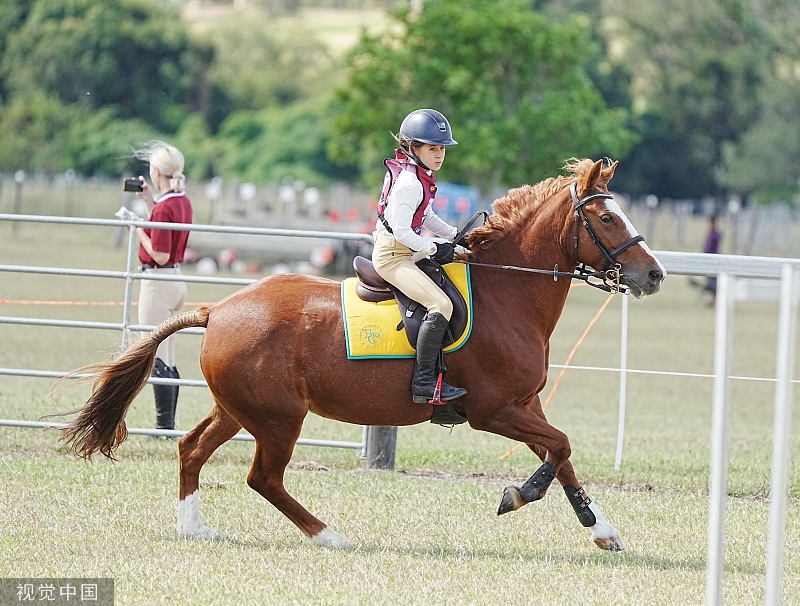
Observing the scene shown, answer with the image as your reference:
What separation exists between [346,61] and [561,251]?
2726 centimetres

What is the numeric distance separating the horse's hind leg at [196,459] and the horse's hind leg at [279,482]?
34 centimetres

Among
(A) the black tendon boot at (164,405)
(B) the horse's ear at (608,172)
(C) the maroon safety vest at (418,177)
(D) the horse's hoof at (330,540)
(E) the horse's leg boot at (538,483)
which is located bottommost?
(A) the black tendon boot at (164,405)

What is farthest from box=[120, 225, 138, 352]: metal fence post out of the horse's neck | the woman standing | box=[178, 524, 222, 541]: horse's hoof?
the horse's neck

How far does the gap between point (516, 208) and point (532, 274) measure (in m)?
0.44

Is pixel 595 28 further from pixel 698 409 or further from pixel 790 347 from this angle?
pixel 790 347

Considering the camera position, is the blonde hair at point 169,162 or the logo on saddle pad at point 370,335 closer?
the logo on saddle pad at point 370,335

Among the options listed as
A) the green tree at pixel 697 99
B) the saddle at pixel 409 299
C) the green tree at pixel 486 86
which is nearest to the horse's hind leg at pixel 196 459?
the saddle at pixel 409 299

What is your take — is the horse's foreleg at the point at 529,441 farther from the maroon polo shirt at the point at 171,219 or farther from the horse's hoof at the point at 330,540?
the maroon polo shirt at the point at 171,219

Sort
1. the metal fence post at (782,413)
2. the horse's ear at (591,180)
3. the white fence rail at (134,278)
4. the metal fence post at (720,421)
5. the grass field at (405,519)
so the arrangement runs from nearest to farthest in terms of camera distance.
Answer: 1. the metal fence post at (782,413)
2. the metal fence post at (720,421)
3. the grass field at (405,519)
4. the horse's ear at (591,180)
5. the white fence rail at (134,278)

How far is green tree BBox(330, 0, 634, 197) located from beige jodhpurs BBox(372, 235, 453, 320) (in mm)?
25768

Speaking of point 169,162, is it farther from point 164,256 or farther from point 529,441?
point 529,441

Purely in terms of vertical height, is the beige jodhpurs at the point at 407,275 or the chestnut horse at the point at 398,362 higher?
the beige jodhpurs at the point at 407,275

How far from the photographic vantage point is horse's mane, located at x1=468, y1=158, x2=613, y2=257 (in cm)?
691

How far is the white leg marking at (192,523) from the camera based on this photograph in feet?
21.6
